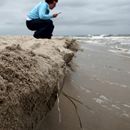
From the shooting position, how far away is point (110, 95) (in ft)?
16.4

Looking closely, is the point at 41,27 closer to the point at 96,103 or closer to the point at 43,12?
the point at 43,12

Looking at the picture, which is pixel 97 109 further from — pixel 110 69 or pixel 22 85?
pixel 110 69

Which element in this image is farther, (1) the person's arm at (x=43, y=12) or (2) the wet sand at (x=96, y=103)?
(1) the person's arm at (x=43, y=12)

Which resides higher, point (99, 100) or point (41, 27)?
point (41, 27)

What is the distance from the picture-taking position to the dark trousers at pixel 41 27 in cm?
788

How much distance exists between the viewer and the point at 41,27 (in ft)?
26.1

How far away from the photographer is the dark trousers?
788 cm

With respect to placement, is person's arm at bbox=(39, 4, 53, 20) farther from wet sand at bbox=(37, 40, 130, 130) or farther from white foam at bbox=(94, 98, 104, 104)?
white foam at bbox=(94, 98, 104, 104)

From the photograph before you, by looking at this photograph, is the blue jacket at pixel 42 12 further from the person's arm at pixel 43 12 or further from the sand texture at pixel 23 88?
the sand texture at pixel 23 88

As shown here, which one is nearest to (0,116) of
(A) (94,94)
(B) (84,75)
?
(A) (94,94)

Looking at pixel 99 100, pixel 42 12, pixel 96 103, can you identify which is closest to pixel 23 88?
pixel 96 103

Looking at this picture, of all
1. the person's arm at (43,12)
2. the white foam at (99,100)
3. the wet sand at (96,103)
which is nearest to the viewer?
the wet sand at (96,103)

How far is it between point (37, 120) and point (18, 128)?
1.58ft

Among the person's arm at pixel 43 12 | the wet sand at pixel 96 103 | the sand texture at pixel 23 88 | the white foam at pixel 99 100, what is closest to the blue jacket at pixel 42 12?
the person's arm at pixel 43 12
